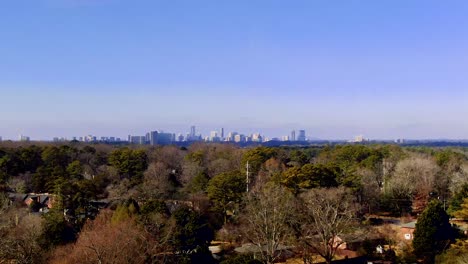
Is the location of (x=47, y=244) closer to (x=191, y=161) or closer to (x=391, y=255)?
(x=391, y=255)

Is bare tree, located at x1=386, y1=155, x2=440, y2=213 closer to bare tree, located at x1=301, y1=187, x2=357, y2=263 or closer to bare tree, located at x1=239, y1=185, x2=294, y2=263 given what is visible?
bare tree, located at x1=301, y1=187, x2=357, y2=263

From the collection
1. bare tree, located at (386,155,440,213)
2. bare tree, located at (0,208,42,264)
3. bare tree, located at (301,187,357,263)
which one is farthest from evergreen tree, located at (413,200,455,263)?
bare tree, located at (0,208,42,264)

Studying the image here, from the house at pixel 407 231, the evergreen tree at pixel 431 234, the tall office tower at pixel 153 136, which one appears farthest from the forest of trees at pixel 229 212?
the tall office tower at pixel 153 136

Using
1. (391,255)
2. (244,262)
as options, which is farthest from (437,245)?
(244,262)

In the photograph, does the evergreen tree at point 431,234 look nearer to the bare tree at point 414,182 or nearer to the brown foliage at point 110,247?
the bare tree at point 414,182

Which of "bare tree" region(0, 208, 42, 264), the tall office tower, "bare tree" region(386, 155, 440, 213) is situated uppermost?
the tall office tower

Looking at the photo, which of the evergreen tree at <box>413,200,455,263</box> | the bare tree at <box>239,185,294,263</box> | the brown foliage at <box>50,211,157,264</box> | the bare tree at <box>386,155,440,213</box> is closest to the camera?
the brown foliage at <box>50,211,157,264</box>
